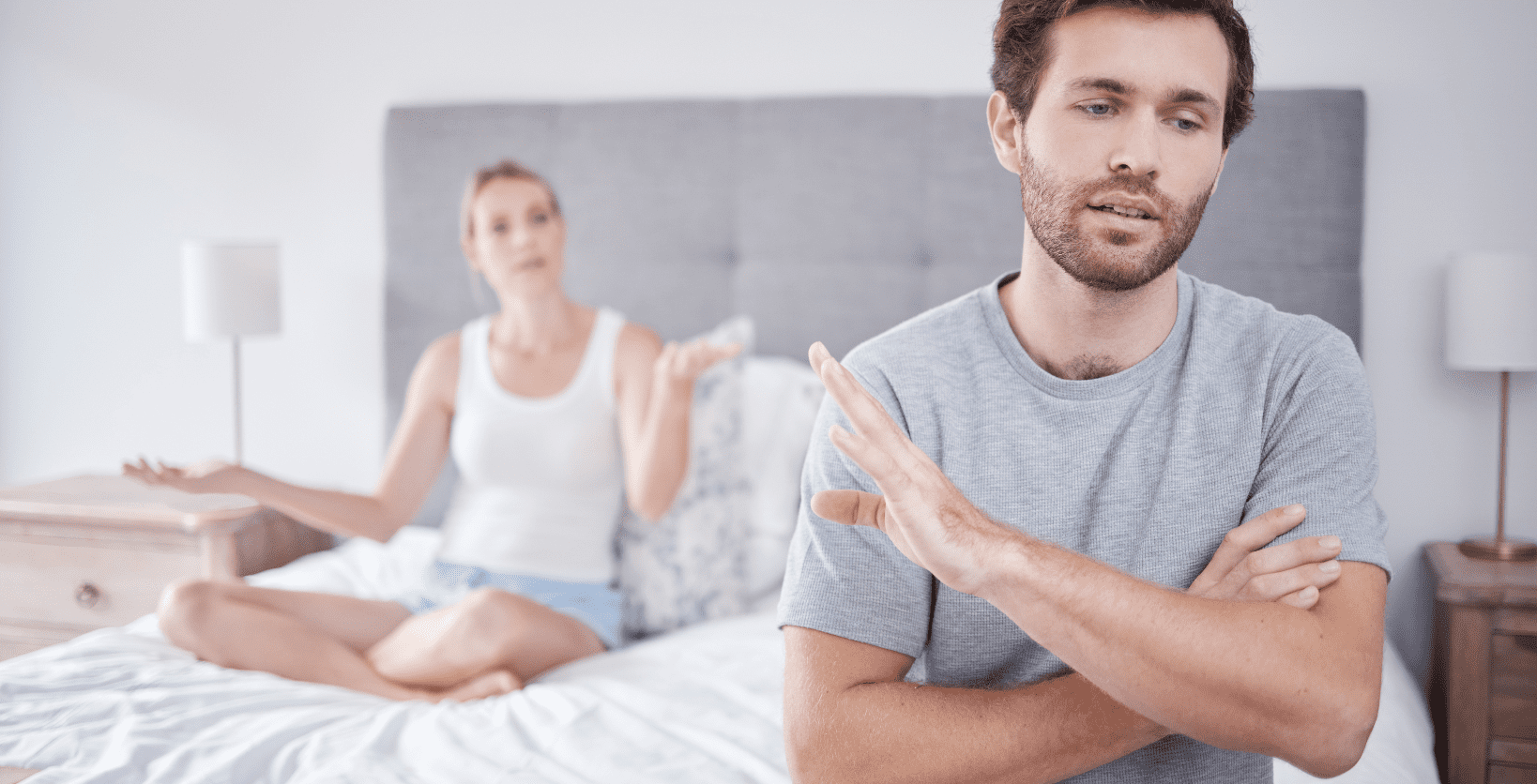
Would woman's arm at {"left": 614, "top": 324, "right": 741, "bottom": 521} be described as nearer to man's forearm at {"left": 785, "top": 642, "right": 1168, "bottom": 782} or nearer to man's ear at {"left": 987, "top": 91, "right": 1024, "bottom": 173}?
man's ear at {"left": 987, "top": 91, "right": 1024, "bottom": 173}

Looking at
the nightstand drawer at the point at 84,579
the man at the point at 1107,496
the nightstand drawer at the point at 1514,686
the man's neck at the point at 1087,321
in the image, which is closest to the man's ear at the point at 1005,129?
the man at the point at 1107,496

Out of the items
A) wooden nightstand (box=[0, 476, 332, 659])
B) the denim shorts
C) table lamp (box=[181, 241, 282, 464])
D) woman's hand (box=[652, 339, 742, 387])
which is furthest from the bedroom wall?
the denim shorts

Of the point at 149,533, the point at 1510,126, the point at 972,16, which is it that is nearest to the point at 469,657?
the point at 149,533

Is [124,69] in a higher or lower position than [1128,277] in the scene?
higher

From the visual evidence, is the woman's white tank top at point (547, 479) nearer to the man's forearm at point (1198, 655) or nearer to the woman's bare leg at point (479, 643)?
the woman's bare leg at point (479, 643)

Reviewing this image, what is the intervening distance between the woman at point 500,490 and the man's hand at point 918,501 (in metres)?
0.99

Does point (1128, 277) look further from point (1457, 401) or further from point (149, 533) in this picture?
point (149, 533)

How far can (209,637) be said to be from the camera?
63.3 inches

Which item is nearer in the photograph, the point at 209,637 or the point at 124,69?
the point at 209,637

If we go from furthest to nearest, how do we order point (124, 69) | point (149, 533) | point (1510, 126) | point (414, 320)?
1. point (124, 69)
2. point (414, 320)
3. point (149, 533)
4. point (1510, 126)

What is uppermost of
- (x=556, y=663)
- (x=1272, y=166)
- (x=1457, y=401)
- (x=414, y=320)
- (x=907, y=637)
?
(x=1272, y=166)

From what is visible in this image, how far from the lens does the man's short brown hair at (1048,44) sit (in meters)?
0.97

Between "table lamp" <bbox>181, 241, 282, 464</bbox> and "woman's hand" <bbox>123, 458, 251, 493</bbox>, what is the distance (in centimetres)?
70

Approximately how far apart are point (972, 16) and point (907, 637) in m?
1.70
